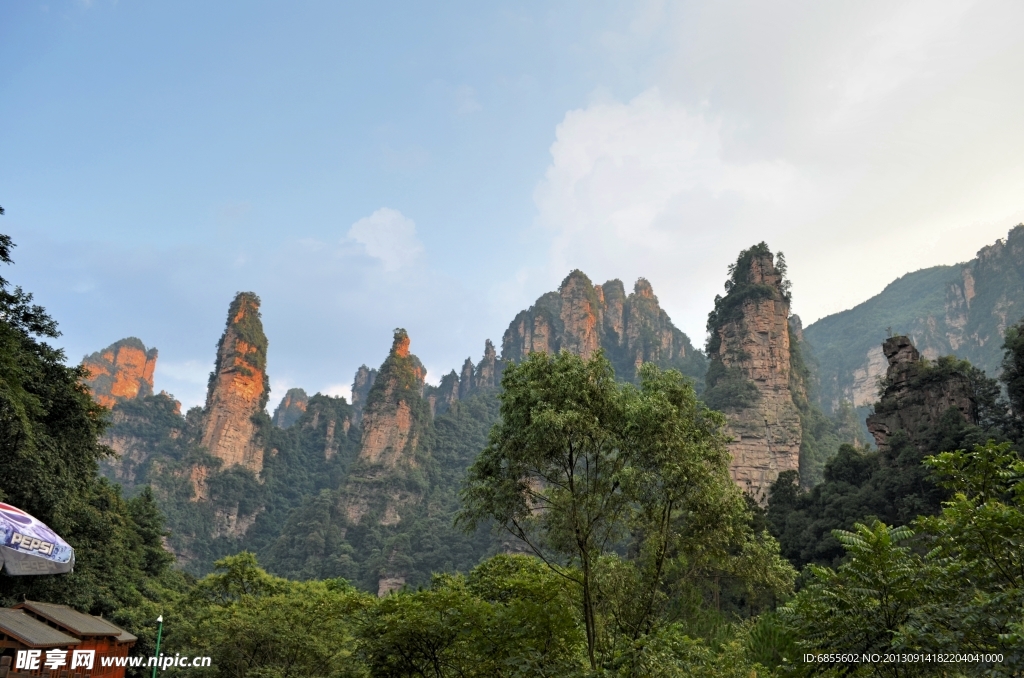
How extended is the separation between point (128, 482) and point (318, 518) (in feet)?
210

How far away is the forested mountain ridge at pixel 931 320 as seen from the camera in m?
123

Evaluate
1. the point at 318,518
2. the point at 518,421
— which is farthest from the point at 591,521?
the point at 318,518

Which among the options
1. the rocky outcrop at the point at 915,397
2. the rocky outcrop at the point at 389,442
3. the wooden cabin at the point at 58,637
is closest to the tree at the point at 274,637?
the wooden cabin at the point at 58,637

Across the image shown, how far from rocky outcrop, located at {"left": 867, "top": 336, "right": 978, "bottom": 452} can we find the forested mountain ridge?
140 ft

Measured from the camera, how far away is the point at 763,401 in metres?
74.2

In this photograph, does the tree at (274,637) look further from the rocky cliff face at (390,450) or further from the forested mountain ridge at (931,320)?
the forested mountain ridge at (931,320)

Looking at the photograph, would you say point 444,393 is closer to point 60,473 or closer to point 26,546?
point 60,473

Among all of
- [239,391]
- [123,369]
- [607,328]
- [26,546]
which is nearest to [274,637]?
[26,546]

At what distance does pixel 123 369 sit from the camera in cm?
17988

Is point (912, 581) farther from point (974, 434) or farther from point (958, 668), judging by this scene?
point (974, 434)

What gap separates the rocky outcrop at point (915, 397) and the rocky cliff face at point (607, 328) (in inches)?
3200

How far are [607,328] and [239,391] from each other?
269 ft

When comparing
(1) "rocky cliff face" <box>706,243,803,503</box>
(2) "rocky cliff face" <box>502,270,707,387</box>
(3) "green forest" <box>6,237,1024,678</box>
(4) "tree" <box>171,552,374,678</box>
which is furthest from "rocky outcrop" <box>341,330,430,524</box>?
(4) "tree" <box>171,552,374,678</box>

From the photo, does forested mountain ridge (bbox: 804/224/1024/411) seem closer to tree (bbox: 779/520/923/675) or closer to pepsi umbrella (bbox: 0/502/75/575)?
tree (bbox: 779/520/923/675)
